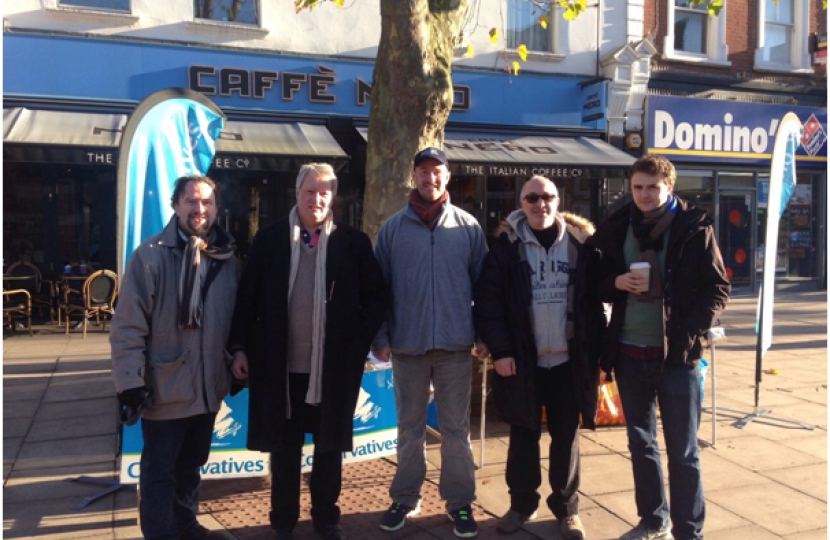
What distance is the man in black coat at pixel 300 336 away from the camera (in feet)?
11.4

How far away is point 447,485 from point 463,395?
1.55 feet

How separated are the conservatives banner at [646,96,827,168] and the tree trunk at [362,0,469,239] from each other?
873 centimetres

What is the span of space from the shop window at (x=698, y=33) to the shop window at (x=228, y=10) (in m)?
7.84

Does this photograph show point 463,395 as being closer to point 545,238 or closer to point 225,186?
point 545,238

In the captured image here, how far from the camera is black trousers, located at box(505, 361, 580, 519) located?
12.1 feet

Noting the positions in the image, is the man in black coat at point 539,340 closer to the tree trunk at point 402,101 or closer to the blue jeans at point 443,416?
the blue jeans at point 443,416

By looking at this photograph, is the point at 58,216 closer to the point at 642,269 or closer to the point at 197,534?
the point at 197,534

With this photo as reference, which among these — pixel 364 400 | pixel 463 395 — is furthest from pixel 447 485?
pixel 364 400

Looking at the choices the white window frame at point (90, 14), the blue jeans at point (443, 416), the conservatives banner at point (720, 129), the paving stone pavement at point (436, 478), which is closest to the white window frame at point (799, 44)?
the conservatives banner at point (720, 129)

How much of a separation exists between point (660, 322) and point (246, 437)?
2317 millimetres

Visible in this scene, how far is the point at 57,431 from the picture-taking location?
561cm

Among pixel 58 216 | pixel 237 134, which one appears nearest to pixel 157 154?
pixel 237 134

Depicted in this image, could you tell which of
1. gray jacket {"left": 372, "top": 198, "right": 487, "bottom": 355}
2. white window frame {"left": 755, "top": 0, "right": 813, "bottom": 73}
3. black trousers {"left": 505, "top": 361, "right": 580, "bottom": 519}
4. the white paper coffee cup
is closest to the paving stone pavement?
black trousers {"left": 505, "top": 361, "right": 580, "bottom": 519}

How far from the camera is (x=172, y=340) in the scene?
3.30 meters
